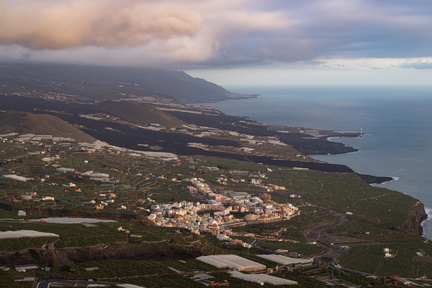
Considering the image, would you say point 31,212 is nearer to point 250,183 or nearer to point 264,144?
point 250,183

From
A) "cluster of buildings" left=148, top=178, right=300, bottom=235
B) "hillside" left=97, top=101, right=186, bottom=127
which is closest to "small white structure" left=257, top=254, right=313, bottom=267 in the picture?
"cluster of buildings" left=148, top=178, right=300, bottom=235

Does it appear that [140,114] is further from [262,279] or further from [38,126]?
[262,279]

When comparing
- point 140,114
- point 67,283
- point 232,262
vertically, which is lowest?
point 232,262

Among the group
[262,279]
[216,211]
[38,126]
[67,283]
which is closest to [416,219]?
[216,211]

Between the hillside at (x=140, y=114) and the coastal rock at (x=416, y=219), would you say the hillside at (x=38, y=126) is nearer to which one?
the hillside at (x=140, y=114)

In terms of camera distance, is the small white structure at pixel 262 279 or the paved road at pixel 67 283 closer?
the paved road at pixel 67 283

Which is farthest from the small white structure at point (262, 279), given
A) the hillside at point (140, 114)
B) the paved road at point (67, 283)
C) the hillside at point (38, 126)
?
the hillside at point (140, 114)

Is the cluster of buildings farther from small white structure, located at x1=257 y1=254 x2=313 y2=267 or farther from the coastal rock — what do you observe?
the coastal rock
